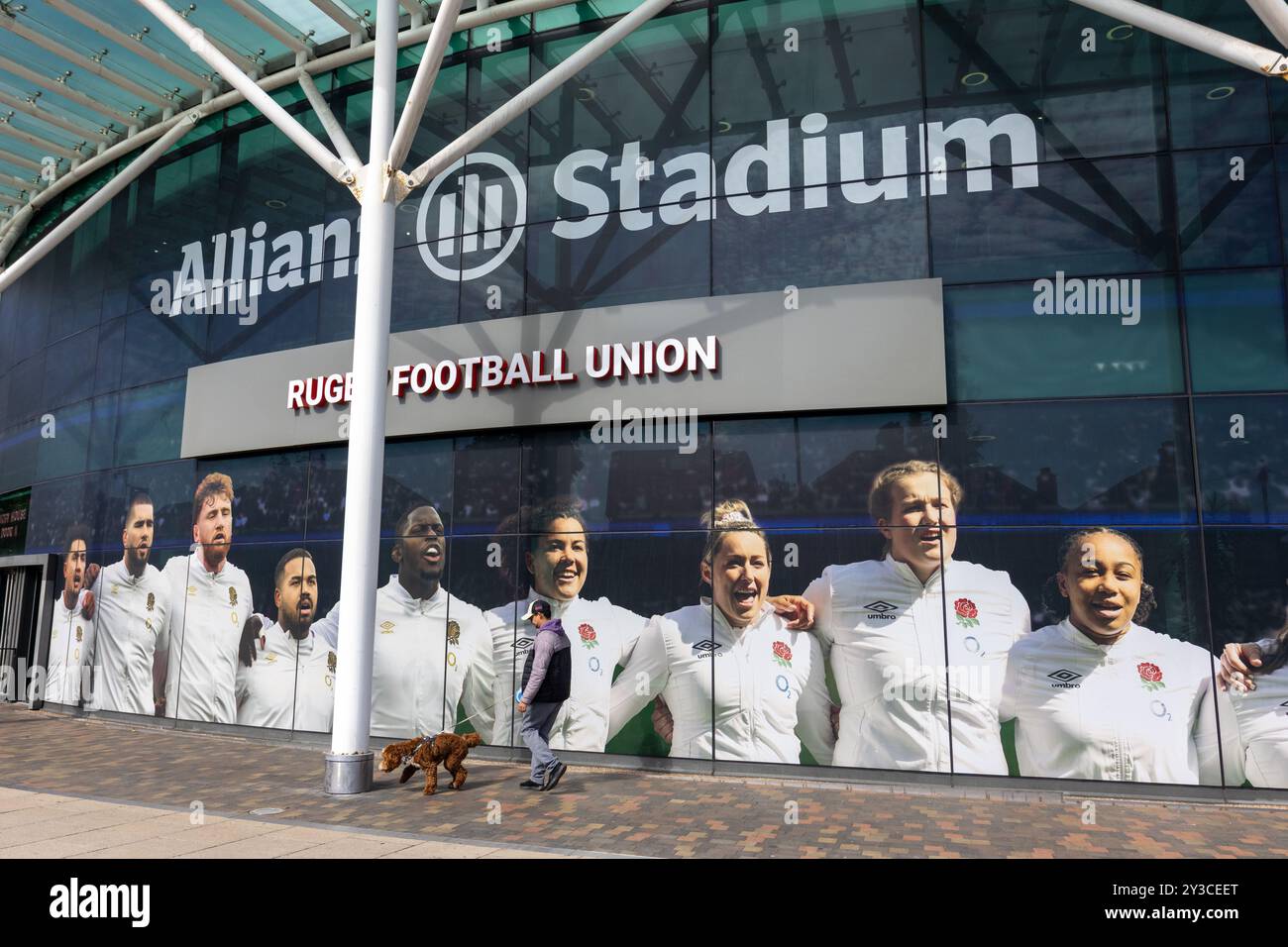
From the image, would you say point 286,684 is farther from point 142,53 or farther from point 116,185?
point 142,53

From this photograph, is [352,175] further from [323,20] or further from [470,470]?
[323,20]

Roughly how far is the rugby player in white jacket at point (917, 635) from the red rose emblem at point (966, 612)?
0.01 meters

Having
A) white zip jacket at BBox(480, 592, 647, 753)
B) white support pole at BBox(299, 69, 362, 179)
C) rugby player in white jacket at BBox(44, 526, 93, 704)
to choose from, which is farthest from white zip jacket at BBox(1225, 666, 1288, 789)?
rugby player in white jacket at BBox(44, 526, 93, 704)

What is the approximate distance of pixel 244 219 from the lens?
1388 centimetres

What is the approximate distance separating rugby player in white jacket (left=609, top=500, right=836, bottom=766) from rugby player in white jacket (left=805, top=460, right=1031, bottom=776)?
14.4 inches

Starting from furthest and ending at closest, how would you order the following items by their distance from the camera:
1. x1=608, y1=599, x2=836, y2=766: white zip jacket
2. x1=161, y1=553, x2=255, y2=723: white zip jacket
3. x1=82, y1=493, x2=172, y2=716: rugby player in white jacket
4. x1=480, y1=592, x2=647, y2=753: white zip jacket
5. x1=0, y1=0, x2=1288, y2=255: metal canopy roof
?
x1=82, y1=493, x2=172, y2=716: rugby player in white jacket < x1=161, y1=553, x2=255, y2=723: white zip jacket < x1=0, y1=0, x2=1288, y2=255: metal canopy roof < x1=480, y1=592, x2=647, y2=753: white zip jacket < x1=608, y1=599, x2=836, y2=766: white zip jacket

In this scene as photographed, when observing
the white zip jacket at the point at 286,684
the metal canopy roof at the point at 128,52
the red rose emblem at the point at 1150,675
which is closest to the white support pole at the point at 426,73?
the metal canopy roof at the point at 128,52

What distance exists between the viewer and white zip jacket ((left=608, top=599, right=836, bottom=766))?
9484 millimetres

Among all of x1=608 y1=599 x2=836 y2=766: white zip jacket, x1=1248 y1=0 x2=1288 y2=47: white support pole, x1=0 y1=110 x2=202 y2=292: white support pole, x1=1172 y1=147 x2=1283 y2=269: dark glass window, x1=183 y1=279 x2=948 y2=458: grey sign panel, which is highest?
x1=0 y1=110 x2=202 y2=292: white support pole

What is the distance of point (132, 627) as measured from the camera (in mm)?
14125

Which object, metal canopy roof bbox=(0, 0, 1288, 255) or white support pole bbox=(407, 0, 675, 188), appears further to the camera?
metal canopy roof bbox=(0, 0, 1288, 255)

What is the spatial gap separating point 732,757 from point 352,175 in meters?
7.32

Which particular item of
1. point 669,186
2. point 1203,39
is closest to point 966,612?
point 1203,39

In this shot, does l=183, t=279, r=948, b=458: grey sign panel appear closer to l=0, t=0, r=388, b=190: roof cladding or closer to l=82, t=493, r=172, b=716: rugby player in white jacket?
l=82, t=493, r=172, b=716: rugby player in white jacket
